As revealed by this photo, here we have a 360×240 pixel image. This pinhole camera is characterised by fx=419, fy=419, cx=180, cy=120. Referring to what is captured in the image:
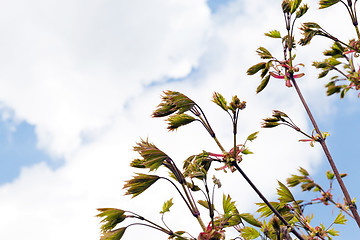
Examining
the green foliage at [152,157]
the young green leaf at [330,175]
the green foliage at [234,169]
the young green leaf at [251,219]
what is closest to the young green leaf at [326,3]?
the green foliage at [234,169]

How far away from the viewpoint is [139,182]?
11.2 feet

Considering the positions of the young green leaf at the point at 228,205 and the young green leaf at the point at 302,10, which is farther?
the young green leaf at the point at 302,10

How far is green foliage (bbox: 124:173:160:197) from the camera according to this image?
3383mm

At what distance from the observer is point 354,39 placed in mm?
4645

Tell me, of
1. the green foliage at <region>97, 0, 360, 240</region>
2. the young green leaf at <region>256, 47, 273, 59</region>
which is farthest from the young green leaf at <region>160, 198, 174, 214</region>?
the young green leaf at <region>256, 47, 273, 59</region>

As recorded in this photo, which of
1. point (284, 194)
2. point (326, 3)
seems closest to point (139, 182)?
point (284, 194)

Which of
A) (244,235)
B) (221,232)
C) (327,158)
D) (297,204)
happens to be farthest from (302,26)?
(221,232)

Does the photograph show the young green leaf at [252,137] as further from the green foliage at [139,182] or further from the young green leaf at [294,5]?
the young green leaf at [294,5]

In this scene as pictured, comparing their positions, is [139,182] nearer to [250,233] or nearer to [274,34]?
[250,233]

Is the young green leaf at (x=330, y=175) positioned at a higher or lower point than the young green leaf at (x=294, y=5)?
lower

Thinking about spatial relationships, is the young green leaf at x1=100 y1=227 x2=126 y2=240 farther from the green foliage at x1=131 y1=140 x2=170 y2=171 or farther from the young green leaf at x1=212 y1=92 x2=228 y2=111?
the young green leaf at x1=212 y1=92 x2=228 y2=111

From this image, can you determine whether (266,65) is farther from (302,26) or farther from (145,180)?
(145,180)

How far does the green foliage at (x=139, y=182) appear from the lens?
3.38 metres

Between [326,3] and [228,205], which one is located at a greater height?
[326,3]
